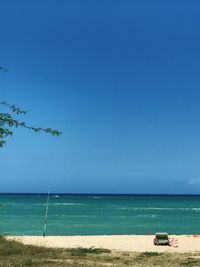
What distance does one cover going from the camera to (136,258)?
66.8 ft

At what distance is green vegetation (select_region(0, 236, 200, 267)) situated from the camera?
17484 mm

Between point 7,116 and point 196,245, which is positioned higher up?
point 7,116

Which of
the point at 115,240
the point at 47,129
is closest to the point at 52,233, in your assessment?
the point at 115,240

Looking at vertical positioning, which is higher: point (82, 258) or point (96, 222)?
point (96, 222)

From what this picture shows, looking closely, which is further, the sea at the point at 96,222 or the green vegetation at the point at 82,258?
the sea at the point at 96,222

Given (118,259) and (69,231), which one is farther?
(69,231)

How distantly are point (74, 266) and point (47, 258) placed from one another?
2.63m

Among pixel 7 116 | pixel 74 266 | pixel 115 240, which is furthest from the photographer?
pixel 115 240

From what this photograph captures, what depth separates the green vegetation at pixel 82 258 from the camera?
17484 mm

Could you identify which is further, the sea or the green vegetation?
the sea

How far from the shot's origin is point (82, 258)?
1969 cm

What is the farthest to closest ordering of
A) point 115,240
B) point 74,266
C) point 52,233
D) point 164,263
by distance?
point 52,233
point 115,240
point 164,263
point 74,266

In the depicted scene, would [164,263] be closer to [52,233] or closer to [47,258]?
[47,258]

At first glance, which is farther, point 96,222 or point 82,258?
point 96,222
